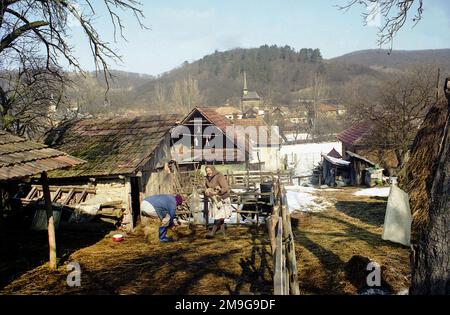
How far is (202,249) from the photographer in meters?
8.48

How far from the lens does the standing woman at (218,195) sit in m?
9.32

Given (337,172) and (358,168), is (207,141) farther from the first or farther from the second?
(358,168)

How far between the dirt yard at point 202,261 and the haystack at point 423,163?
1.25 m

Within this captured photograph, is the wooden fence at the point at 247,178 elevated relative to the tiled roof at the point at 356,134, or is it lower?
lower

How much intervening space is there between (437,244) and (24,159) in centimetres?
692

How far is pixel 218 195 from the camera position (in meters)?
9.31

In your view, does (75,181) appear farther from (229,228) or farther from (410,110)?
(410,110)

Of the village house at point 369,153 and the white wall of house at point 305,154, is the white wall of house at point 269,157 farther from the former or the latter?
the village house at point 369,153

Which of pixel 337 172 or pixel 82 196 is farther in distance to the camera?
pixel 337 172

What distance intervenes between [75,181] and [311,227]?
816 cm

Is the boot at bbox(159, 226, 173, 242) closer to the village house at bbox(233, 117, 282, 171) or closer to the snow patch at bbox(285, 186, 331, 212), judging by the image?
the snow patch at bbox(285, 186, 331, 212)

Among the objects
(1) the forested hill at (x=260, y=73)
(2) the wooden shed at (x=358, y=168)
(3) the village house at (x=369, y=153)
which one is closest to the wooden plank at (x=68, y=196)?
(2) the wooden shed at (x=358, y=168)

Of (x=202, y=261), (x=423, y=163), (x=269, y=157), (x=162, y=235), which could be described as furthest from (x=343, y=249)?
(x=269, y=157)

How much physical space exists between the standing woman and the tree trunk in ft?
19.2
